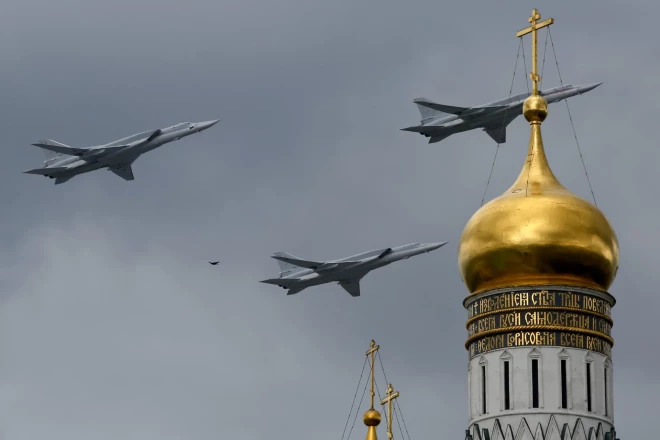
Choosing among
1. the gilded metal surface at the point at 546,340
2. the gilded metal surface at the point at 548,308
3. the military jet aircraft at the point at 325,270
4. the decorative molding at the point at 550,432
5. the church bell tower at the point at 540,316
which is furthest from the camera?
the military jet aircraft at the point at 325,270

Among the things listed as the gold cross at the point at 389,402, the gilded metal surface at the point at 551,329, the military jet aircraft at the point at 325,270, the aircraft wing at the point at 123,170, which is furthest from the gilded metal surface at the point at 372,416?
the aircraft wing at the point at 123,170

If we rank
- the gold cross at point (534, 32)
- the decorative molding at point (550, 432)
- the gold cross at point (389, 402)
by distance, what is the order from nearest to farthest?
the decorative molding at point (550, 432) < the gold cross at point (534, 32) < the gold cross at point (389, 402)

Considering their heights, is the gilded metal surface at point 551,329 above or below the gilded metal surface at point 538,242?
below

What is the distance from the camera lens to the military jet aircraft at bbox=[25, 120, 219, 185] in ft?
335

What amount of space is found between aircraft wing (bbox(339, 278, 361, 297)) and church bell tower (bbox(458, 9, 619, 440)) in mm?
36324

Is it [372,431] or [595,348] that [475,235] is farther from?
[372,431]

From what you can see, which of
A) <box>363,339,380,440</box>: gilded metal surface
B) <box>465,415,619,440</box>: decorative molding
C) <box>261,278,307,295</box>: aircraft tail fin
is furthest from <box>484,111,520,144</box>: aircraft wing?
<box>465,415,619,440</box>: decorative molding

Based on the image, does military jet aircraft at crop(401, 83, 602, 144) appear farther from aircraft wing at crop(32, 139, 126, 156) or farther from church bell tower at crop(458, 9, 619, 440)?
church bell tower at crop(458, 9, 619, 440)

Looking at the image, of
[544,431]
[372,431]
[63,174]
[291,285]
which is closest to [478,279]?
[544,431]

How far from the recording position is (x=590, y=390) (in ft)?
193

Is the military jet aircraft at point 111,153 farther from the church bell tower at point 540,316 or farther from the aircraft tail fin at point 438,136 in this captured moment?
the church bell tower at point 540,316

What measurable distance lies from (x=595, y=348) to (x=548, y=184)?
5.03 metres

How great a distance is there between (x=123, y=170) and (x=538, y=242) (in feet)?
159

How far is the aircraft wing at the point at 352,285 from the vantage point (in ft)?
320
